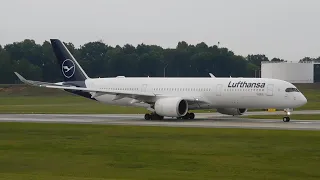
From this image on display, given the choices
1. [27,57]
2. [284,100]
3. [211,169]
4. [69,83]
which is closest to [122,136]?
[211,169]

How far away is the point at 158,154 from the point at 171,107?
2430 cm

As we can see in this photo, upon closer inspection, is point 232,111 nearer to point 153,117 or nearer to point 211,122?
point 211,122

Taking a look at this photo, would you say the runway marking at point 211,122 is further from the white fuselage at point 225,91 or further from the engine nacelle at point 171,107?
the white fuselage at point 225,91

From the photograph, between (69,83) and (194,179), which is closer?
(194,179)

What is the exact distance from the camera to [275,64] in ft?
518

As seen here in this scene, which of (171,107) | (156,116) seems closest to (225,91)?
(171,107)

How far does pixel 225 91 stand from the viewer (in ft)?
171

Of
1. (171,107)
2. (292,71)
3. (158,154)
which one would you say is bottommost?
(158,154)

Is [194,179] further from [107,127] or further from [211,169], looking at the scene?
[107,127]

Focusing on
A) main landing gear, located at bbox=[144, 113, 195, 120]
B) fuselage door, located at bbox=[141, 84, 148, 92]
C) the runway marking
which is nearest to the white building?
the runway marking

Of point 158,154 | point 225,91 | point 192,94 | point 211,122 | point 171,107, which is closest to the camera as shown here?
point 158,154

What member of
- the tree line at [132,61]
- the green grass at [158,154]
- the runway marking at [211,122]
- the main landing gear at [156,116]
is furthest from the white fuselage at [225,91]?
the tree line at [132,61]

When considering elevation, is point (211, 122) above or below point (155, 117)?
below

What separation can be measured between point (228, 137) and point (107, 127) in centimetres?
1034
